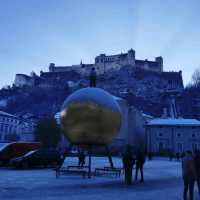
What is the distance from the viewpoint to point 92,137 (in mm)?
12789

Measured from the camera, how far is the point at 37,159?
69.6ft

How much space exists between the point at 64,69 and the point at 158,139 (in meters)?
113

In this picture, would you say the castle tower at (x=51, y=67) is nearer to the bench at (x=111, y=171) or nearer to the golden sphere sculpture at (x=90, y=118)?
the bench at (x=111, y=171)

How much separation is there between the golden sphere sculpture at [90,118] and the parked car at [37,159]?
802 centimetres

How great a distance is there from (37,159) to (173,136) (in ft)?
149

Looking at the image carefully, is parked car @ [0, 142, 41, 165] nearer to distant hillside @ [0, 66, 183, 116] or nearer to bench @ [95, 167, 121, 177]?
bench @ [95, 167, 121, 177]

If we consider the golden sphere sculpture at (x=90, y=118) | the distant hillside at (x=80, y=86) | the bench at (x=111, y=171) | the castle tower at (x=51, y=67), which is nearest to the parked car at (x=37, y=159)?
the bench at (x=111, y=171)

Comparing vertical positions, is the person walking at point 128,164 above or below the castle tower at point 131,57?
below

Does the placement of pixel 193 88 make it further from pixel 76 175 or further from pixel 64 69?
pixel 76 175

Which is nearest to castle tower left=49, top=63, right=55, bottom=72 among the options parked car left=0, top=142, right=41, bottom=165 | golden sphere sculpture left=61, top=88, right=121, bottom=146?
parked car left=0, top=142, right=41, bottom=165

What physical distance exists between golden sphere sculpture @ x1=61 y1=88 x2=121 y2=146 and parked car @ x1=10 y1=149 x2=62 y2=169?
316 inches

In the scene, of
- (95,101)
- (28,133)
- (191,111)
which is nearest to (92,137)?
(95,101)

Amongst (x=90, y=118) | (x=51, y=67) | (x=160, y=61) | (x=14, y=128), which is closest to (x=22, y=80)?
(x=51, y=67)

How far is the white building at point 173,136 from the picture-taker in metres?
62.1
